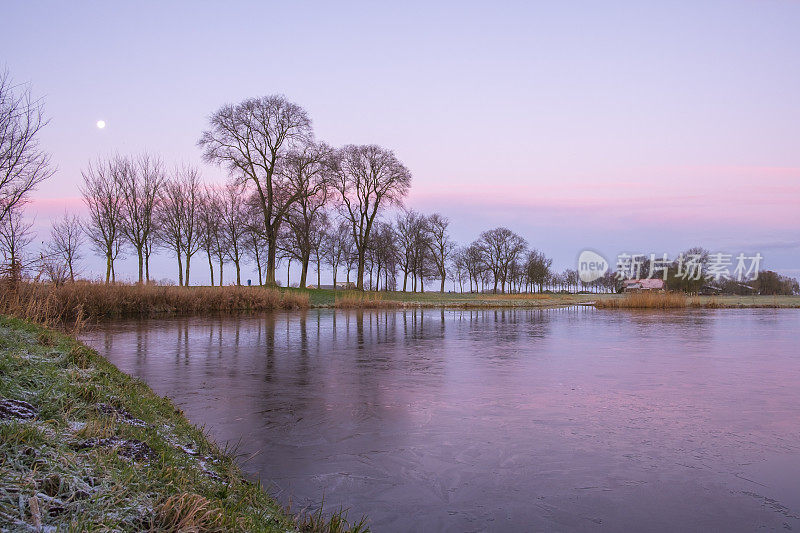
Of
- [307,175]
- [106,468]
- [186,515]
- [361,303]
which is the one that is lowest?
[361,303]

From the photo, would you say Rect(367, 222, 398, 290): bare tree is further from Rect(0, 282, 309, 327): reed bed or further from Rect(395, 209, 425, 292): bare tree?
Rect(0, 282, 309, 327): reed bed

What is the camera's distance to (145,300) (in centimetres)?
2152

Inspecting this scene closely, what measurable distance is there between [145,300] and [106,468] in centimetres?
2095

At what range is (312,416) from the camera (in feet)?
19.0

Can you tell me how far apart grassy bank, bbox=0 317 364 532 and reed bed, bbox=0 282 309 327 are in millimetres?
8675

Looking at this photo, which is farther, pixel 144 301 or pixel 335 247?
pixel 335 247

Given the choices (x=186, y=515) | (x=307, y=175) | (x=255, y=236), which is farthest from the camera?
(x=255, y=236)

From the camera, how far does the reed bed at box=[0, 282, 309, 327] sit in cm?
1614

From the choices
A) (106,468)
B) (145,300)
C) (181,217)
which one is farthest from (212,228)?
(106,468)

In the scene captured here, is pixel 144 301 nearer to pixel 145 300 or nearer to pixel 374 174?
pixel 145 300

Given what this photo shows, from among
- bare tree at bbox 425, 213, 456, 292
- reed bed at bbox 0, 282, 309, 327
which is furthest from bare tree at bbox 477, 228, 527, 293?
reed bed at bbox 0, 282, 309, 327

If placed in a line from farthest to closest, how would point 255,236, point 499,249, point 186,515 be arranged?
point 499,249 → point 255,236 → point 186,515

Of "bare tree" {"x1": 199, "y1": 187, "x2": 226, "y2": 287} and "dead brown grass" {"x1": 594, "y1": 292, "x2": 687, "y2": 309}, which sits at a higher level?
"bare tree" {"x1": 199, "y1": 187, "x2": 226, "y2": 287}

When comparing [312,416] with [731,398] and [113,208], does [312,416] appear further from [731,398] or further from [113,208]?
[113,208]
